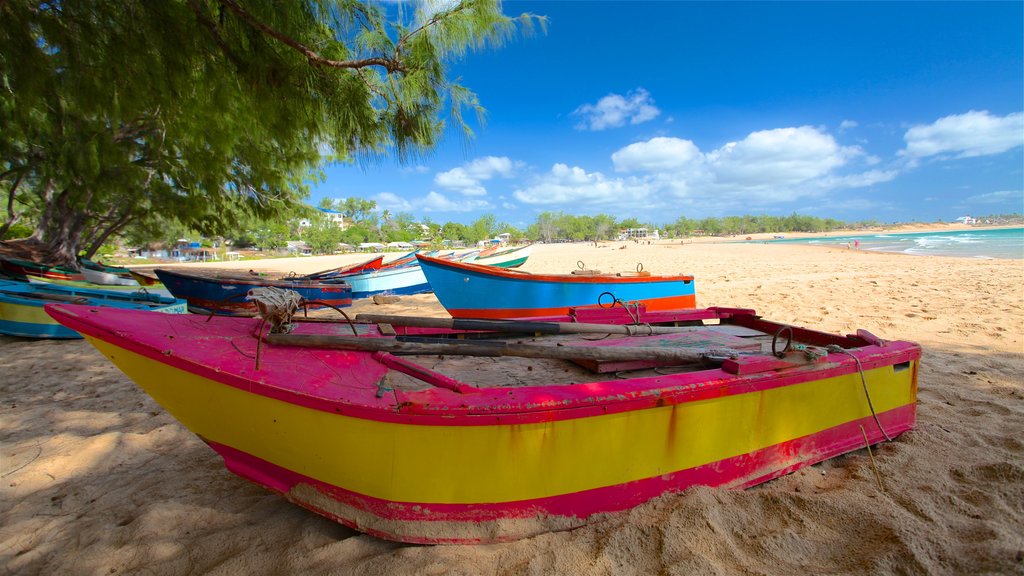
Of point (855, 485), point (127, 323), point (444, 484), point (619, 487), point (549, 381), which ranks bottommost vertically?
point (855, 485)

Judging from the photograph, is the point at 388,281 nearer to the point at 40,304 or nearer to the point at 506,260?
the point at 506,260

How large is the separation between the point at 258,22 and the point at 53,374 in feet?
13.4

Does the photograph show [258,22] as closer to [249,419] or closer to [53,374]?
[249,419]

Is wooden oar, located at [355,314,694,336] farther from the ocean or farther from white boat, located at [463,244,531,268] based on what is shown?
the ocean

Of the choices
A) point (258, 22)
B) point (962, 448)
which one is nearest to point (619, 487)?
point (962, 448)

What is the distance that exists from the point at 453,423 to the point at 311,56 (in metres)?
3.79

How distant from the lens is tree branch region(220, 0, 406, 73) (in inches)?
138

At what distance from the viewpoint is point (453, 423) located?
5.42 feet

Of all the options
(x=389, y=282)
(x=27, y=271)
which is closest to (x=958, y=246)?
(x=389, y=282)

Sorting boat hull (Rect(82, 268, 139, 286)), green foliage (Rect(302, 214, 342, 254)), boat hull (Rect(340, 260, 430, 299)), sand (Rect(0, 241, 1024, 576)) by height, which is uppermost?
green foliage (Rect(302, 214, 342, 254))

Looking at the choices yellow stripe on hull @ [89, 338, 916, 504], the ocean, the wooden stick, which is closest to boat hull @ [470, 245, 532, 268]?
the wooden stick

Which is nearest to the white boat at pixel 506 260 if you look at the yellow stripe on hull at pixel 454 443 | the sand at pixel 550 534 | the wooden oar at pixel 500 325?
the wooden oar at pixel 500 325

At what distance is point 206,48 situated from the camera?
3.84 m

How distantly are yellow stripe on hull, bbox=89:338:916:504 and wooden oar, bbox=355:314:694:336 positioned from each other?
1001 mm
